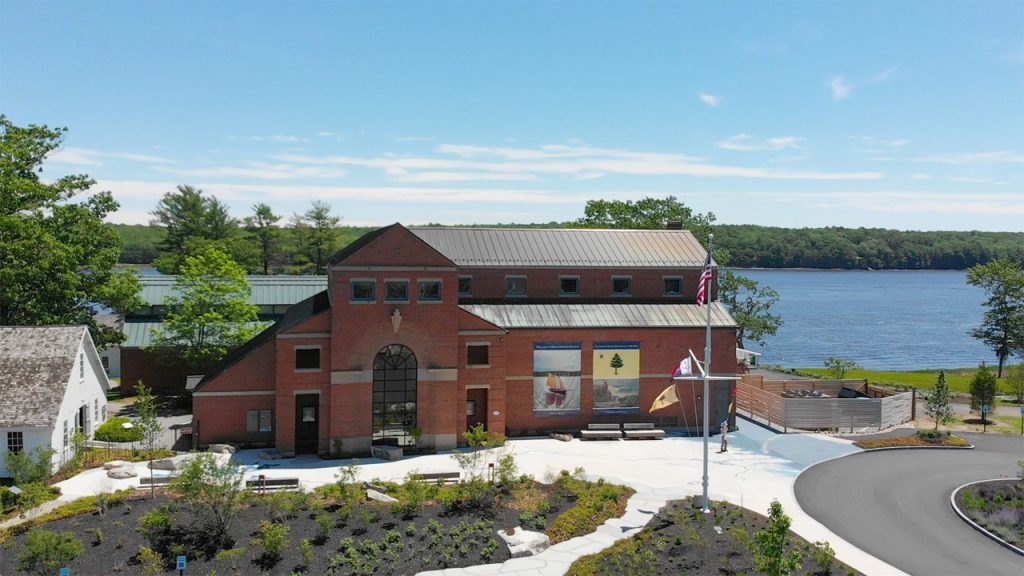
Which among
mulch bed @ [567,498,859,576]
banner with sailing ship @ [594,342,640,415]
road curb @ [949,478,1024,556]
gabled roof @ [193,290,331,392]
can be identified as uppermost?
gabled roof @ [193,290,331,392]

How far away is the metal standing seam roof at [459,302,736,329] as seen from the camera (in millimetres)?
42844

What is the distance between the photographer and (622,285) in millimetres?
46688

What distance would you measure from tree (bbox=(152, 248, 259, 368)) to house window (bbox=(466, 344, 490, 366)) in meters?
16.9

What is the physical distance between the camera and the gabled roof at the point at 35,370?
32.3 meters

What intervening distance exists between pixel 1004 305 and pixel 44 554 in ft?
259

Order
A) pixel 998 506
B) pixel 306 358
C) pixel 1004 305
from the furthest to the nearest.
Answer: pixel 1004 305 < pixel 306 358 < pixel 998 506

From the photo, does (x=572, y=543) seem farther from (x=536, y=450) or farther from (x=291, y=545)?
(x=536, y=450)

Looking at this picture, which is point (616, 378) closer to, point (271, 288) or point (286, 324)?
point (286, 324)

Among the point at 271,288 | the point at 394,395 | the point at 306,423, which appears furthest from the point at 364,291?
the point at 271,288

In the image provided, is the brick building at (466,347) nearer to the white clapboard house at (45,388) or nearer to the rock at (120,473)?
the rock at (120,473)

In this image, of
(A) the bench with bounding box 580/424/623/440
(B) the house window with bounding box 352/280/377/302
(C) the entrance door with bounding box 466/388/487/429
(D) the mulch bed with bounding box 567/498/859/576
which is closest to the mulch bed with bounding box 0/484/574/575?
(D) the mulch bed with bounding box 567/498/859/576

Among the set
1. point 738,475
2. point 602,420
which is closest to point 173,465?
point 602,420

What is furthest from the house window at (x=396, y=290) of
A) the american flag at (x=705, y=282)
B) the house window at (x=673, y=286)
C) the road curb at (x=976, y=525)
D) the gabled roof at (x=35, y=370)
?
the road curb at (x=976, y=525)

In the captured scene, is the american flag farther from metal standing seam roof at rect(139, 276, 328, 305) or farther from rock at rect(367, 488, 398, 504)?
metal standing seam roof at rect(139, 276, 328, 305)
